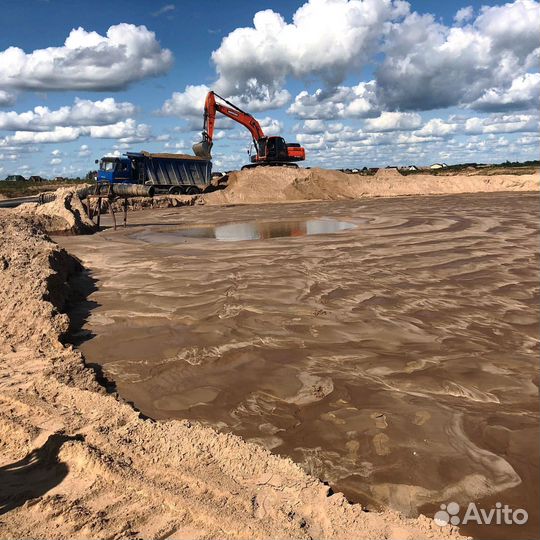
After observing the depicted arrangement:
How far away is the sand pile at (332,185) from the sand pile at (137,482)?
28640mm

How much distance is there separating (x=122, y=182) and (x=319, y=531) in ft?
99.5

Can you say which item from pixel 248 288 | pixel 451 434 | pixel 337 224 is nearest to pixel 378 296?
pixel 248 288

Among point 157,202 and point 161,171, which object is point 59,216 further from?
point 161,171

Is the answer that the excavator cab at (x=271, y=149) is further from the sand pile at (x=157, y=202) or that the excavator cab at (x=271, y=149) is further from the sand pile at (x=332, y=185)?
the sand pile at (x=157, y=202)

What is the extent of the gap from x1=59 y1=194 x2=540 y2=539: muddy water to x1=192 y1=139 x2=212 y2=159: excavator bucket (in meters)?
25.8

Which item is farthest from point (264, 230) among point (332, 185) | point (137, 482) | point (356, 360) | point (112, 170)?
point (332, 185)

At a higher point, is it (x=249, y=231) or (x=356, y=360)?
(x=249, y=231)

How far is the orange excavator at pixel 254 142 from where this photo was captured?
33.4 metres

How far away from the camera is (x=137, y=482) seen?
2910 mm

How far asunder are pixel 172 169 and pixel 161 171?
2.95 ft

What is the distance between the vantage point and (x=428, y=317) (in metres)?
6.00
